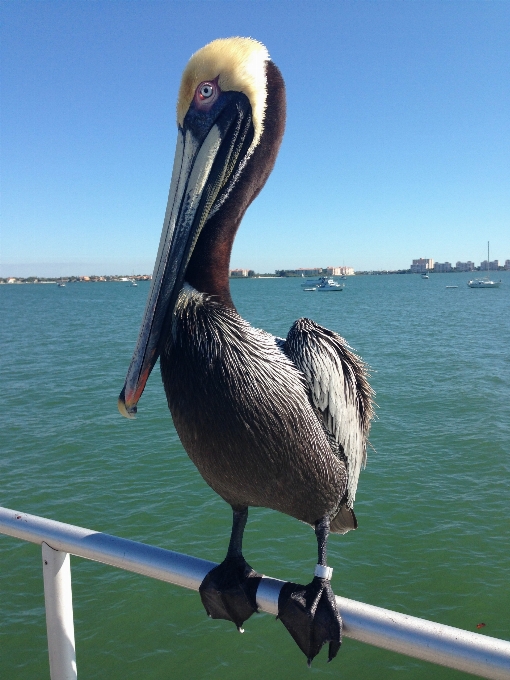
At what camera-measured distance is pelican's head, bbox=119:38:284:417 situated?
174 centimetres

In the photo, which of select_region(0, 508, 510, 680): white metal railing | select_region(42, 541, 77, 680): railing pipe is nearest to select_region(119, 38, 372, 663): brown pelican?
select_region(0, 508, 510, 680): white metal railing

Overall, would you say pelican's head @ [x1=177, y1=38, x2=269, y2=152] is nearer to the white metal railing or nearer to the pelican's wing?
the pelican's wing

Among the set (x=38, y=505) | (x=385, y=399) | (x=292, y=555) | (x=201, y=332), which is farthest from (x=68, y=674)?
(x=385, y=399)

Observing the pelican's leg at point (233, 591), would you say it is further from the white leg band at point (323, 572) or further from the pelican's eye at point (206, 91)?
the pelican's eye at point (206, 91)

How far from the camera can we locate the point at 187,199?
69.5 inches

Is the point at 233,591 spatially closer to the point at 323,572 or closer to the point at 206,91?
the point at 323,572

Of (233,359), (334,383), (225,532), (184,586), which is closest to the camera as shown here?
(184,586)

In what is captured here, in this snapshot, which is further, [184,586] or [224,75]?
[224,75]

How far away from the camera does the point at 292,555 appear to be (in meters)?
7.12

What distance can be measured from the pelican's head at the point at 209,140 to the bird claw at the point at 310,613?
923 mm

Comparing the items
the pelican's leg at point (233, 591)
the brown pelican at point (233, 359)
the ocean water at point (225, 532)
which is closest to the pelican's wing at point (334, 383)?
the brown pelican at point (233, 359)

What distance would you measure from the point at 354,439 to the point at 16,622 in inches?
216

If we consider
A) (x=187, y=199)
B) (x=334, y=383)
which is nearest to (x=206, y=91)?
(x=187, y=199)

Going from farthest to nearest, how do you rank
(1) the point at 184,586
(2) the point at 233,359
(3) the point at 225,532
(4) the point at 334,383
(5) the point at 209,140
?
(3) the point at 225,532
(4) the point at 334,383
(5) the point at 209,140
(2) the point at 233,359
(1) the point at 184,586
